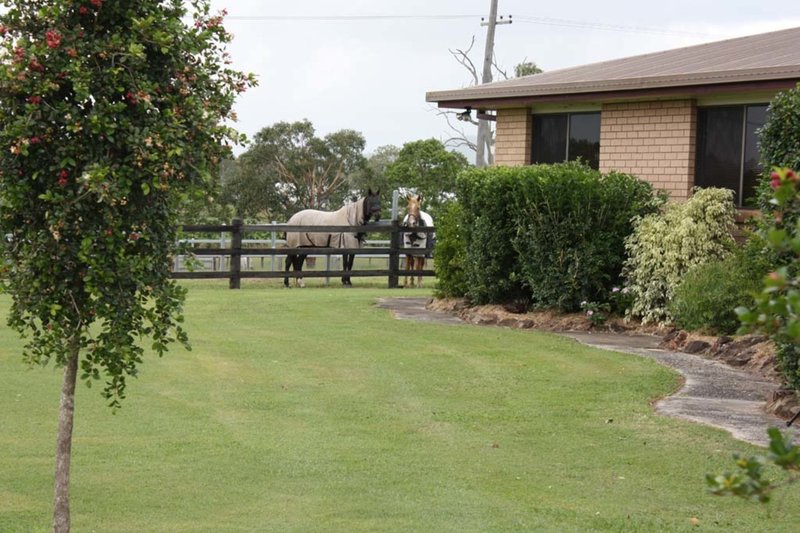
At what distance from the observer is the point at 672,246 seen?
15.8m

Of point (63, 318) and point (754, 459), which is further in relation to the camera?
point (63, 318)

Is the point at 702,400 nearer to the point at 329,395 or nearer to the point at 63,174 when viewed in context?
the point at 329,395

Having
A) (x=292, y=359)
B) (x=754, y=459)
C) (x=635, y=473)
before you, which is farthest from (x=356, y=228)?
(x=754, y=459)

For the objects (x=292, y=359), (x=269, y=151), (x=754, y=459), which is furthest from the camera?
(x=269, y=151)

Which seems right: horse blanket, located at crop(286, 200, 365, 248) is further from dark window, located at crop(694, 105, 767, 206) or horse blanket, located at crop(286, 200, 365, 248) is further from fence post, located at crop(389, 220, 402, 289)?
dark window, located at crop(694, 105, 767, 206)

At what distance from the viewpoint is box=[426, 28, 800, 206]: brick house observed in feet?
55.7

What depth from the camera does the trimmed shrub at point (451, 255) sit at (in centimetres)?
1934

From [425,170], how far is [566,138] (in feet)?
112

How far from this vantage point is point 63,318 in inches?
253

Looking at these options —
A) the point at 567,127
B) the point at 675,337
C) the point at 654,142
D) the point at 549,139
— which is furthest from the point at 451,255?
the point at 675,337

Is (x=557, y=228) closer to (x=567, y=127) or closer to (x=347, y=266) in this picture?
(x=567, y=127)

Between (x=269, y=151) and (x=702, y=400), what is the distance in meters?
44.6

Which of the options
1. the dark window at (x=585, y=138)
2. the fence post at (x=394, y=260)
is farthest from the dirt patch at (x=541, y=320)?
the fence post at (x=394, y=260)

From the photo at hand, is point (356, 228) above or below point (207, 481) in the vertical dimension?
above
